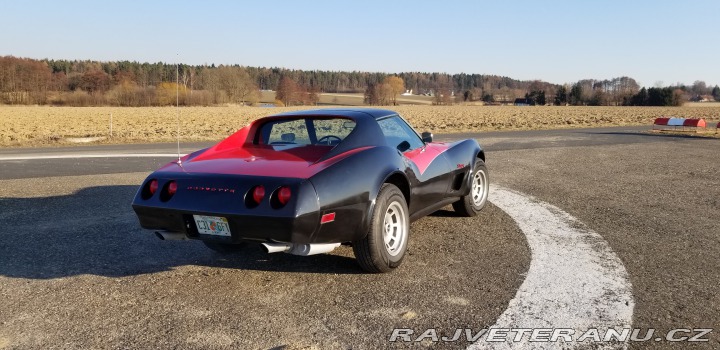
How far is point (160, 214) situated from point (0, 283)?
1350 mm

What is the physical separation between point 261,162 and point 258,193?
18.1 inches

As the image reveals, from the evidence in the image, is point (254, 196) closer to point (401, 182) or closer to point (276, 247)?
point (276, 247)

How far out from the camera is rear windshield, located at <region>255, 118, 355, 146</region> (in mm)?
4391

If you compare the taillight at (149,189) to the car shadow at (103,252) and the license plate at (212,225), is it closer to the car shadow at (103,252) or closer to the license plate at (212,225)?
the license plate at (212,225)

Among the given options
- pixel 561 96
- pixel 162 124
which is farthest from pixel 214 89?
pixel 561 96

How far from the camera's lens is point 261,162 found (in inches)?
148

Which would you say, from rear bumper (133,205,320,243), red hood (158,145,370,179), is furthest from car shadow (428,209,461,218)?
rear bumper (133,205,320,243)

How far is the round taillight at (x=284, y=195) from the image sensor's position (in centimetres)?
329

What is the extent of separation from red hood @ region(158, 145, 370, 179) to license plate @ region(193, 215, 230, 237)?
335 mm

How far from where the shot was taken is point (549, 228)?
5316mm

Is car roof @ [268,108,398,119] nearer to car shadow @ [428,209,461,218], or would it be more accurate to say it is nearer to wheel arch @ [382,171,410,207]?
wheel arch @ [382,171,410,207]

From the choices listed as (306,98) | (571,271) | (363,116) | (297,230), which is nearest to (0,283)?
(297,230)

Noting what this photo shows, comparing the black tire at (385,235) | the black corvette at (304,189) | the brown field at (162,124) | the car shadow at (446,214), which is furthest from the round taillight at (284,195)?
the brown field at (162,124)

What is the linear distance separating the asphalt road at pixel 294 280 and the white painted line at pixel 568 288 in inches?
3.9
